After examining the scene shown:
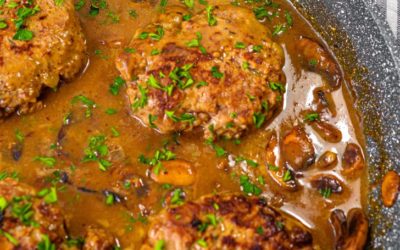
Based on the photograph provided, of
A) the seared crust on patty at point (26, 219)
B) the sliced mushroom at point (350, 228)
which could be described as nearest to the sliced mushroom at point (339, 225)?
the sliced mushroom at point (350, 228)

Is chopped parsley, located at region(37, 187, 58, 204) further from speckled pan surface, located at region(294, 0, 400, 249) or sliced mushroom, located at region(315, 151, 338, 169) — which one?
speckled pan surface, located at region(294, 0, 400, 249)

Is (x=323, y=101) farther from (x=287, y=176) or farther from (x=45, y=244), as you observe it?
(x=45, y=244)

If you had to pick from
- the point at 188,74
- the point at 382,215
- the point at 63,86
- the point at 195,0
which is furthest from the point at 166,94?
the point at 382,215

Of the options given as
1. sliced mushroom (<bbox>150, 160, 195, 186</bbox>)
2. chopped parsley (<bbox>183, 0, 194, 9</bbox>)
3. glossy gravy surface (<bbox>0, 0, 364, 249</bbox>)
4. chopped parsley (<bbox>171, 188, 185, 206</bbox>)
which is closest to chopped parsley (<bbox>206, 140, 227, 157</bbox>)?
glossy gravy surface (<bbox>0, 0, 364, 249</bbox>)

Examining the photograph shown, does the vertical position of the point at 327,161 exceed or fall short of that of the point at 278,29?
it falls short

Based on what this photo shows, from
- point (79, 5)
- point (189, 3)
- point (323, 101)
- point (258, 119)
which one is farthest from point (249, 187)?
point (79, 5)
